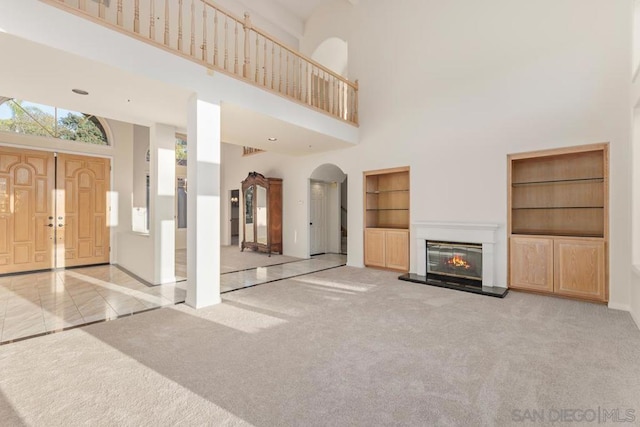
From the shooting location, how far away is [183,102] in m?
3.96

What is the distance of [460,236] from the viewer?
495cm

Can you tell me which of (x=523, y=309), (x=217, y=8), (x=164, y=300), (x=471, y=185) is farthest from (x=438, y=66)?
(x=164, y=300)

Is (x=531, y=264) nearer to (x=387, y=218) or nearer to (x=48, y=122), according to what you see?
(x=387, y=218)

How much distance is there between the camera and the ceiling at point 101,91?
2783 mm

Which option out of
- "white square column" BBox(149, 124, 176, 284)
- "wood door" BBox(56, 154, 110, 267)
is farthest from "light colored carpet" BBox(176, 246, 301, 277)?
"wood door" BBox(56, 154, 110, 267)

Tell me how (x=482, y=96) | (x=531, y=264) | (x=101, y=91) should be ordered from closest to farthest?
(x=101, y=91) → (x=531, y=264) → (x=482, y=96)

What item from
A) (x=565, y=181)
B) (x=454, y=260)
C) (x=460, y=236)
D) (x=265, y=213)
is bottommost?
(x=454, y=260)

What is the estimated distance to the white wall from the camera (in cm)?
376

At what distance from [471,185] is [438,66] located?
224cm

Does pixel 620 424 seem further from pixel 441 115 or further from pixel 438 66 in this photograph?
pixel 438 66

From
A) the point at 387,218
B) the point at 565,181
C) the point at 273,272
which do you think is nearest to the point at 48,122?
the point at 273,272

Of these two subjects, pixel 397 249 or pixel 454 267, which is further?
pixel 397 249

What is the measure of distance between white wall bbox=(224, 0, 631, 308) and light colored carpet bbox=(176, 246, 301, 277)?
200 centimetres

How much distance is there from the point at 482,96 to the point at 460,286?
3073 millimetres
